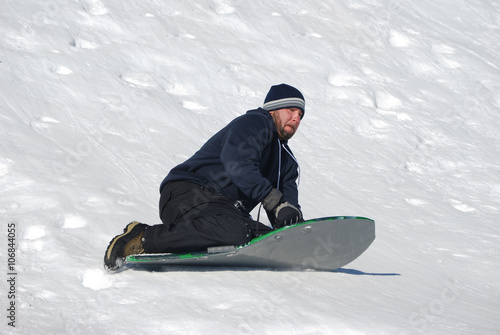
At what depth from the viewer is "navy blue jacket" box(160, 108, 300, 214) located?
337 centimetres

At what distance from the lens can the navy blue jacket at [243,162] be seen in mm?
A: 3367

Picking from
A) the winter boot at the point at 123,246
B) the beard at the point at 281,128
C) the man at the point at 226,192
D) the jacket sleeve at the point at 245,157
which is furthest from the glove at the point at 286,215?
the winter boot at the point at 123,246

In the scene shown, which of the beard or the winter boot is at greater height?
the beard

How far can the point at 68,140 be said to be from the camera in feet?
17.3

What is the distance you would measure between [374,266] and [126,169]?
227 cm

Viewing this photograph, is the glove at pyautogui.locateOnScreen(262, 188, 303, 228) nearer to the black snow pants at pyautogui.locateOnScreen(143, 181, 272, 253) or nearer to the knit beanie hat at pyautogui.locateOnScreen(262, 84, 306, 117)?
the black snow pants at pyautogui.locateOnScreen(143, 181, 272, 253)

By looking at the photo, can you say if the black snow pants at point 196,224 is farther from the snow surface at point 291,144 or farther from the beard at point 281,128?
the beard at point 281,128

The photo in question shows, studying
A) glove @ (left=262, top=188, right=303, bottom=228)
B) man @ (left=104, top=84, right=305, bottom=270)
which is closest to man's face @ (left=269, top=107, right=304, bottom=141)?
man @ (left=104, top=84, right=305, bottom=270)

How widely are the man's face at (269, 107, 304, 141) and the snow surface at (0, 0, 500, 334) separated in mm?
888

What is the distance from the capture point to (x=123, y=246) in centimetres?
323

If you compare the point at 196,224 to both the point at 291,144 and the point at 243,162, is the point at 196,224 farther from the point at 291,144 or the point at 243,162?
the point at 291,144

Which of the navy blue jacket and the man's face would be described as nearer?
the navy blue jacket

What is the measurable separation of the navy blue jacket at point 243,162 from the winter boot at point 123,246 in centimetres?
44

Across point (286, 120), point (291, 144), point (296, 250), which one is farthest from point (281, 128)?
point (291, 144)
